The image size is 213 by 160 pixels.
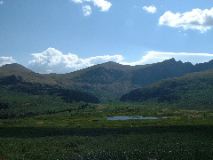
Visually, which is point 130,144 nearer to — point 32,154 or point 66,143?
point 66,143

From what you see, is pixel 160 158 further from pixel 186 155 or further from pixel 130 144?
pixel 130 144

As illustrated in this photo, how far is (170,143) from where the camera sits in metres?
102

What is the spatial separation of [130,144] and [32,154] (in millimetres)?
25635

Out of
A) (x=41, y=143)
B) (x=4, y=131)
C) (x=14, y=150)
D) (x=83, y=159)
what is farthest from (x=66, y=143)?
(x=4, y=131)

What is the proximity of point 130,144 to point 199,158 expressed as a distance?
93.4 ft

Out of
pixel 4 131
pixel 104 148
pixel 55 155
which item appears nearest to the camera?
pixel 55 155

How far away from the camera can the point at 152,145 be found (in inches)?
3905

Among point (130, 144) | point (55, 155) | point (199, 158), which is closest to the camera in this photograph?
point (199, 158)

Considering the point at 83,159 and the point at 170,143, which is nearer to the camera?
the point at 83,159

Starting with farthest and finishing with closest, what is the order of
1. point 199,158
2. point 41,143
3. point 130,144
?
point 41,143
point 130,144
point 199,158

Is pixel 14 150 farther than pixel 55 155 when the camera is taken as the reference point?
Yes

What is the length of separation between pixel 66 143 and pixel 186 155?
1503 inches

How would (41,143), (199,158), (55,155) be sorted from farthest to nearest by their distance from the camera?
(41,143), (55,155), (199,158)

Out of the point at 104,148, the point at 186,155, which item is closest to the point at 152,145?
the point at 104,148
